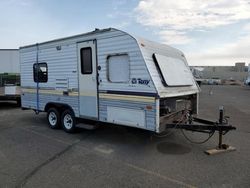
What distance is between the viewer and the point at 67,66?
23.8 ft

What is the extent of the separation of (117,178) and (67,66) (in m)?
4.09

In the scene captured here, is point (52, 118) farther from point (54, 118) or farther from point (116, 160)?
point (116, 160)

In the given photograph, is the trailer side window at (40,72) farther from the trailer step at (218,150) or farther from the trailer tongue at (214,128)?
the trailer step at (218,150)

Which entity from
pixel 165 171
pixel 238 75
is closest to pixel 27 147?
pixel 165 171

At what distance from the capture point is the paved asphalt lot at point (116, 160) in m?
4.23

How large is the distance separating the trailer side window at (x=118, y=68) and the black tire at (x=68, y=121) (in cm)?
202

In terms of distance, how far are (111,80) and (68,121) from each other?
94.0 inches

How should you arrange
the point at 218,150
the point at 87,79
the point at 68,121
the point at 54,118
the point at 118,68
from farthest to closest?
the point at 54,118
the point at 68,121
the point at 87,79
the point at 118,68
the point at 218,150

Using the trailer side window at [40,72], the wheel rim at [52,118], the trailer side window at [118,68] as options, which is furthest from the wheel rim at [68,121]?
the trailer side window at [118,68]

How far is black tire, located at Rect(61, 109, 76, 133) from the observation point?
7.30m

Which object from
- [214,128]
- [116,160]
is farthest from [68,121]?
[214,128]

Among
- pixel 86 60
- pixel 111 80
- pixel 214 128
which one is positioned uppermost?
pixel 86 60

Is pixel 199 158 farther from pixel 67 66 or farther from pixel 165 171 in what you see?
pixel 67 66

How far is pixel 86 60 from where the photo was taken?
6.75 m
